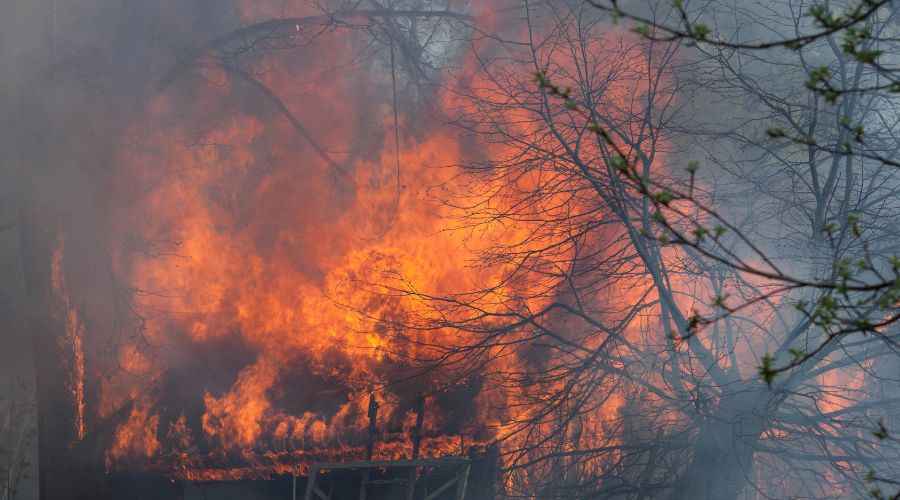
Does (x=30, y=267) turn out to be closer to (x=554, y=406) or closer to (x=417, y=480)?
(x=417, y=480)

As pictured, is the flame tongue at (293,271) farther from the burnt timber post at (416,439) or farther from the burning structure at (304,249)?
the burnt timber post at (416,439)

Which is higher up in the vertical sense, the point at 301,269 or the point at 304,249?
the point at 304,249

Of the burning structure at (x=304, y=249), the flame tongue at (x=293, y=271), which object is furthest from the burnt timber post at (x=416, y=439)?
the flame tongue at (x=293, y=271)

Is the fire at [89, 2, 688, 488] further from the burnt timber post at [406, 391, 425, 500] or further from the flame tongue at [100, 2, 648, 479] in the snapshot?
the burnt timber post at [406, 391, 425, 500]

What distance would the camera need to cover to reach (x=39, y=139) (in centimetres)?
1004

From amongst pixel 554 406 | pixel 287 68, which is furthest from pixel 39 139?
pixel 554 406

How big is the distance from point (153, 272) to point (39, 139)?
2312 mm

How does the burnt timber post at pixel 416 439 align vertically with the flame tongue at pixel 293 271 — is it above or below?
below

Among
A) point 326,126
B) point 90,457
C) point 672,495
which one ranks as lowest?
point 672,495

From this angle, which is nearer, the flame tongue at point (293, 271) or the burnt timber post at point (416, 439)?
the burnt timber post at point (416, 439)

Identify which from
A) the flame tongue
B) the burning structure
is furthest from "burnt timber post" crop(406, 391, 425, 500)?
the flame tongue

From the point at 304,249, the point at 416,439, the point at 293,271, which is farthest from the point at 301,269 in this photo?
the point at 416,439

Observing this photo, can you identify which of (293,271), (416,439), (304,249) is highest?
(304,249)

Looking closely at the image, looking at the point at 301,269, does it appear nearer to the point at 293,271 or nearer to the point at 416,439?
the point at 293,271
